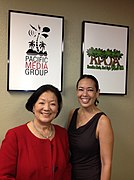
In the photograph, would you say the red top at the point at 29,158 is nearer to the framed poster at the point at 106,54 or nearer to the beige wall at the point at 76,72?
the beige wall at the point at 76,72

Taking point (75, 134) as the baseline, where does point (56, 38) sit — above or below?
above

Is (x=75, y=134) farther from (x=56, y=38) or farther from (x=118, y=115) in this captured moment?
(x=56, y=38)

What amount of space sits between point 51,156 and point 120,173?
93 cm

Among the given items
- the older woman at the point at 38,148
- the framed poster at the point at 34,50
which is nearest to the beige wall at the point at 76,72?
the framed poster at the point at 34,50

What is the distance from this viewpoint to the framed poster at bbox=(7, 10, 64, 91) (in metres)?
2.18

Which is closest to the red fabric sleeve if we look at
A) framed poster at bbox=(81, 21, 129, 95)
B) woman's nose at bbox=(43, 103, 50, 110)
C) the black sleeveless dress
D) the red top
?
the red top

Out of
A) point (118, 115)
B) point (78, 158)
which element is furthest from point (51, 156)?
point (118, 115)

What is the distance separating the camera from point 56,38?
230 cm

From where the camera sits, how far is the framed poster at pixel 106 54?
2.41 m

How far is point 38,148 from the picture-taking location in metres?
1.90

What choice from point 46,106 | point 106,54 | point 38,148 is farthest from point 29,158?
point 106,54

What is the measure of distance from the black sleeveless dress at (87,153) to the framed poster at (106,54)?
1.55ft

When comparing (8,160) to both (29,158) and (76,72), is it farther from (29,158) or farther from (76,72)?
(76,72)

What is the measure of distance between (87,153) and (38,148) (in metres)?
0.39
